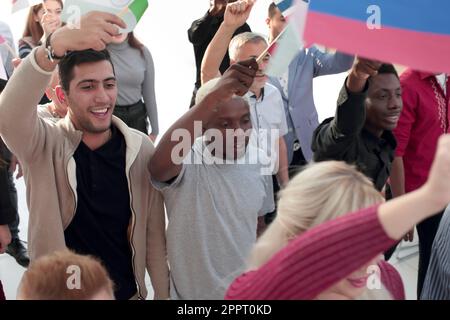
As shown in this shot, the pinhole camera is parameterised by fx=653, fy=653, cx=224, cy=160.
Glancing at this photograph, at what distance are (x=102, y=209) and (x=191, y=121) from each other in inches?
15.3

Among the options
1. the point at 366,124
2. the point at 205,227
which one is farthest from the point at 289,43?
the point at 205,227

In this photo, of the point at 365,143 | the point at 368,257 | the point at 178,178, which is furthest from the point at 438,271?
the point at 368,257

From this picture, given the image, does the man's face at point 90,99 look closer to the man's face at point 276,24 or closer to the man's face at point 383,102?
the man's face at point 383,102

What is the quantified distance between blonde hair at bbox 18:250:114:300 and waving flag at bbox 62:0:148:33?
34.5 inches

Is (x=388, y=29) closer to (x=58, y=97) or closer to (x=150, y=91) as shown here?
(x=58, y=97)

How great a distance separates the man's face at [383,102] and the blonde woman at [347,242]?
4.76 ft

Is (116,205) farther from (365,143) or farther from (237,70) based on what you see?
(365,143)

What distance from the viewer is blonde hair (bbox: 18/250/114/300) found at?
49.9 inches

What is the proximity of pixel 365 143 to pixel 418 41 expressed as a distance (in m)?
0.56

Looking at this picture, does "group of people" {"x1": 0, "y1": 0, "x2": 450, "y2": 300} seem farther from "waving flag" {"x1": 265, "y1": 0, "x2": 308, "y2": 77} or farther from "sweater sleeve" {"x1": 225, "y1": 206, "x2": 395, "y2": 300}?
"sweater sleeve" {"x1": 225, "y1": 206, "x2": 395, "y2": 300}

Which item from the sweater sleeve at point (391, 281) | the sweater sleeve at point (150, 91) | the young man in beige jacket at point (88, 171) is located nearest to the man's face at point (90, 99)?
the young man in beige jacket at point (88, 171)

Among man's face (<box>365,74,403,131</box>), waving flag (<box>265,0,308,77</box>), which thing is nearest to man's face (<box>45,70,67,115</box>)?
waving flag (<box>265,0,308,77</box>)

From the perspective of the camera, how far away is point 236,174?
6.79 feet

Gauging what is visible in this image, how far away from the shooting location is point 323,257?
1022mm
